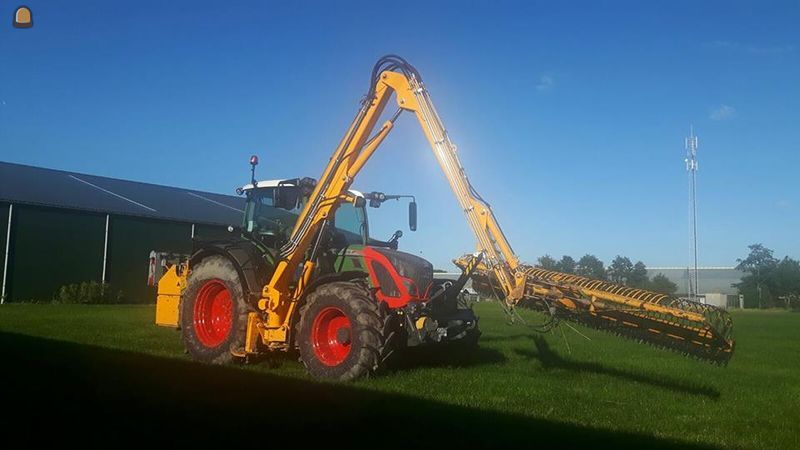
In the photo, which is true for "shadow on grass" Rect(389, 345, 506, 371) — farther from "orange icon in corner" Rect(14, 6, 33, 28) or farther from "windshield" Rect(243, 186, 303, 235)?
"orange icon in corner" Rect(14, 6, 33, 28)

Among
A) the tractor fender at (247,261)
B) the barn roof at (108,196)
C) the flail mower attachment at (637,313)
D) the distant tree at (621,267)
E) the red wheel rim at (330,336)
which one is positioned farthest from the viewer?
the distant tree at (621,267)

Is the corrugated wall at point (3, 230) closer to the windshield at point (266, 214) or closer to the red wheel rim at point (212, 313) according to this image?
the windshield at point (266, 214)

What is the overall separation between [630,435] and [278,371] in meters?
5.56

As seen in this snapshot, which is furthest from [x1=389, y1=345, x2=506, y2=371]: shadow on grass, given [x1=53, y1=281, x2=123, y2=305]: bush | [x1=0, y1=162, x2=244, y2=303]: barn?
[x1=53, y1=281, x2=123, y2=305]: bush

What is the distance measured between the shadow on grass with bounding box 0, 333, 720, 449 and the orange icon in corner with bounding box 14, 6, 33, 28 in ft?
14.2

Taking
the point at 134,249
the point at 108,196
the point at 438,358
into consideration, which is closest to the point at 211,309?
the point at 438,358

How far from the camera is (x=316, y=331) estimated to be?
10.8m


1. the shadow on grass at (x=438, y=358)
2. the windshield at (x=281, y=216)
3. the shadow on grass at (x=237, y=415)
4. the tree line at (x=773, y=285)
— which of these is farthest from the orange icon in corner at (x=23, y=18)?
the tree line at (x=773, y=285)

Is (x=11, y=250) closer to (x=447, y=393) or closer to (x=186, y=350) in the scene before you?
(x=186, y=350)

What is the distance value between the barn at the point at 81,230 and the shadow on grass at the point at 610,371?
21496mm

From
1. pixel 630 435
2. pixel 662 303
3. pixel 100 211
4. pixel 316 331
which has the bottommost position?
pixel 630 435

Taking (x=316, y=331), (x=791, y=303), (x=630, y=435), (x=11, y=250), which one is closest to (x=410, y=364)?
(x=316, y=331)

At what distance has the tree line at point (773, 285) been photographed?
78750 mm

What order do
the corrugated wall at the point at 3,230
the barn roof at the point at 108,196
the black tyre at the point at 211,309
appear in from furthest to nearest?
the barn roof at the point at 108,196
the corrugated wall at the point at 3,230
the black tyre at the point at 211,309
